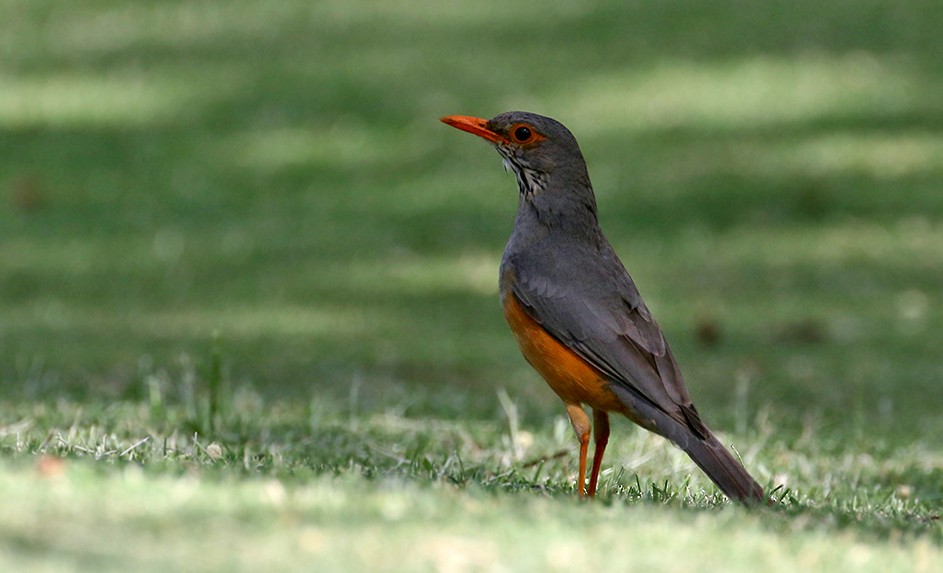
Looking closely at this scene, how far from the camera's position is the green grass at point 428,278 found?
4.58 meters

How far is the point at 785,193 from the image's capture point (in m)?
14.9

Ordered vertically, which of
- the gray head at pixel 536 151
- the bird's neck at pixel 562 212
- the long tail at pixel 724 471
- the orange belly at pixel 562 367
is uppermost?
the gray head at pixel 536 151

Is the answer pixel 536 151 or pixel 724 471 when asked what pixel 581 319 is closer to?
pixel 724 471

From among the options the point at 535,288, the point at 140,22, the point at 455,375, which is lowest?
the point at 455,375

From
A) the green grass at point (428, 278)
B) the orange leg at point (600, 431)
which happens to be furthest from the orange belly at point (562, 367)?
the green grass at point (428, 278)

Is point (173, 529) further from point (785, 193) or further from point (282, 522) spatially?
point (785, 193)

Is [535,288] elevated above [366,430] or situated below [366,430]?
above

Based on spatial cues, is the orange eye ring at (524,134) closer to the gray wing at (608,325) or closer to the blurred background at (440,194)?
the gray wing at (608,325)

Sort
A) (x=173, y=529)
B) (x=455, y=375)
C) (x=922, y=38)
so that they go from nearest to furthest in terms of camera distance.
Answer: (x=173, y=529)
(x=455, y=375)
(x=922, y=38)

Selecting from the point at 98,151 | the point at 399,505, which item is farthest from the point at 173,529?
the point at 98,151

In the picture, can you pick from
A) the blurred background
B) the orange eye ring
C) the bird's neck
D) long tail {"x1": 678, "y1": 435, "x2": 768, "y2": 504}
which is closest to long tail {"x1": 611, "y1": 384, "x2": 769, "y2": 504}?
long tail {"x1": 678, "y1": 435, "x2": 768, "y2": 504}

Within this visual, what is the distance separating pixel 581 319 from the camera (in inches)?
254

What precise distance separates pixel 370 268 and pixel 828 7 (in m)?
6.77

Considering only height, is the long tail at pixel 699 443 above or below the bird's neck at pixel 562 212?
below
